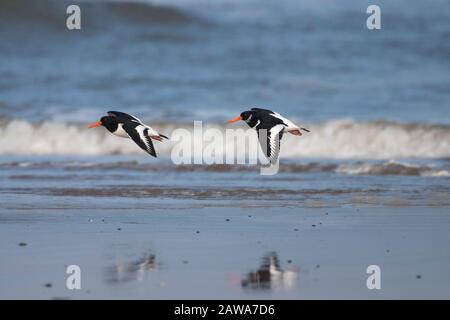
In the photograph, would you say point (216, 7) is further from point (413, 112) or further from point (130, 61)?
point (413, 112)

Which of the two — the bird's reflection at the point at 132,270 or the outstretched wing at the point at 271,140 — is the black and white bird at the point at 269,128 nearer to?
the outstretched wing at the point at 271,140

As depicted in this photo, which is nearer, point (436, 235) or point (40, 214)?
point (436, 235)

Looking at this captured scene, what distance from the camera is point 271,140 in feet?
30.3

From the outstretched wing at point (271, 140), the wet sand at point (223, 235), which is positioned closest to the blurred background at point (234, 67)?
the wet sand at point (223, 235)

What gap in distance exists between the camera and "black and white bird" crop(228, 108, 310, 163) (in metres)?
9.15

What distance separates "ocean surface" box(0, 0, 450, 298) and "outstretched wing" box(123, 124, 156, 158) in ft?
1.62

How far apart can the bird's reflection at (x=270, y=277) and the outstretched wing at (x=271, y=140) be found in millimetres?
2917

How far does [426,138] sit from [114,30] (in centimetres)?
1047

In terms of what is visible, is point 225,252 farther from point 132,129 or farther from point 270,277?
→ point 132,129

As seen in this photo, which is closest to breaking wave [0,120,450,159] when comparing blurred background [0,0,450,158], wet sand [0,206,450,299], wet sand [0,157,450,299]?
blurred background [0,0,450,158]

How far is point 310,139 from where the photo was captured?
1470 centimetres

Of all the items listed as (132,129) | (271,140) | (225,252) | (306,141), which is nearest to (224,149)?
(306,141)

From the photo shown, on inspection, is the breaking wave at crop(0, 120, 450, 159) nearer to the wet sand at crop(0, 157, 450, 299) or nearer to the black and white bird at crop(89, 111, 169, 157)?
the wet sand at crop(0, 157, 450, 299)
